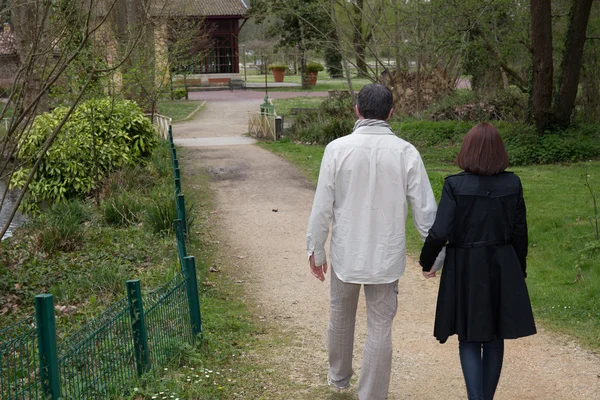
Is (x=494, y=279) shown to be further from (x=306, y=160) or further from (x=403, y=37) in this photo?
(x=403, y=37)

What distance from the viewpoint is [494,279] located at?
4.30 m

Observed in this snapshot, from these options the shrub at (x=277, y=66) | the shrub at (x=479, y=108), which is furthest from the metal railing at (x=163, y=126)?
the shrub at (x=277, y=66)

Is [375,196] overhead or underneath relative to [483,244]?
overhead

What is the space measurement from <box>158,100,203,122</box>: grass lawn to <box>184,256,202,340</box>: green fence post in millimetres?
25235

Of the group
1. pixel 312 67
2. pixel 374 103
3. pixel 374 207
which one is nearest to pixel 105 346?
pixel 374 207

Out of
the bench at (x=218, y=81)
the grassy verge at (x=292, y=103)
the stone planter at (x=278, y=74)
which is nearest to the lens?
the grassy verge at (x=292, y=103)

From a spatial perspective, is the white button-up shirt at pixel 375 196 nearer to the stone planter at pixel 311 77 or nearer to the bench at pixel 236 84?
the bench at pixel 236 84

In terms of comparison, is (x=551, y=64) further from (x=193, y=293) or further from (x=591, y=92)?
(x=193, y=293)

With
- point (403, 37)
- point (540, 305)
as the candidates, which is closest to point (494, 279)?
point (540, 305)

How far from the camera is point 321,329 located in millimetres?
6555

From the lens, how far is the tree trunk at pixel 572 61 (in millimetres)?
16047

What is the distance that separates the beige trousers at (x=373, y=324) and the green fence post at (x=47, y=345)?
1.65 m

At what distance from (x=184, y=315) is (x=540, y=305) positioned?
326 centimetres

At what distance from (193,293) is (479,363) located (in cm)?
233
